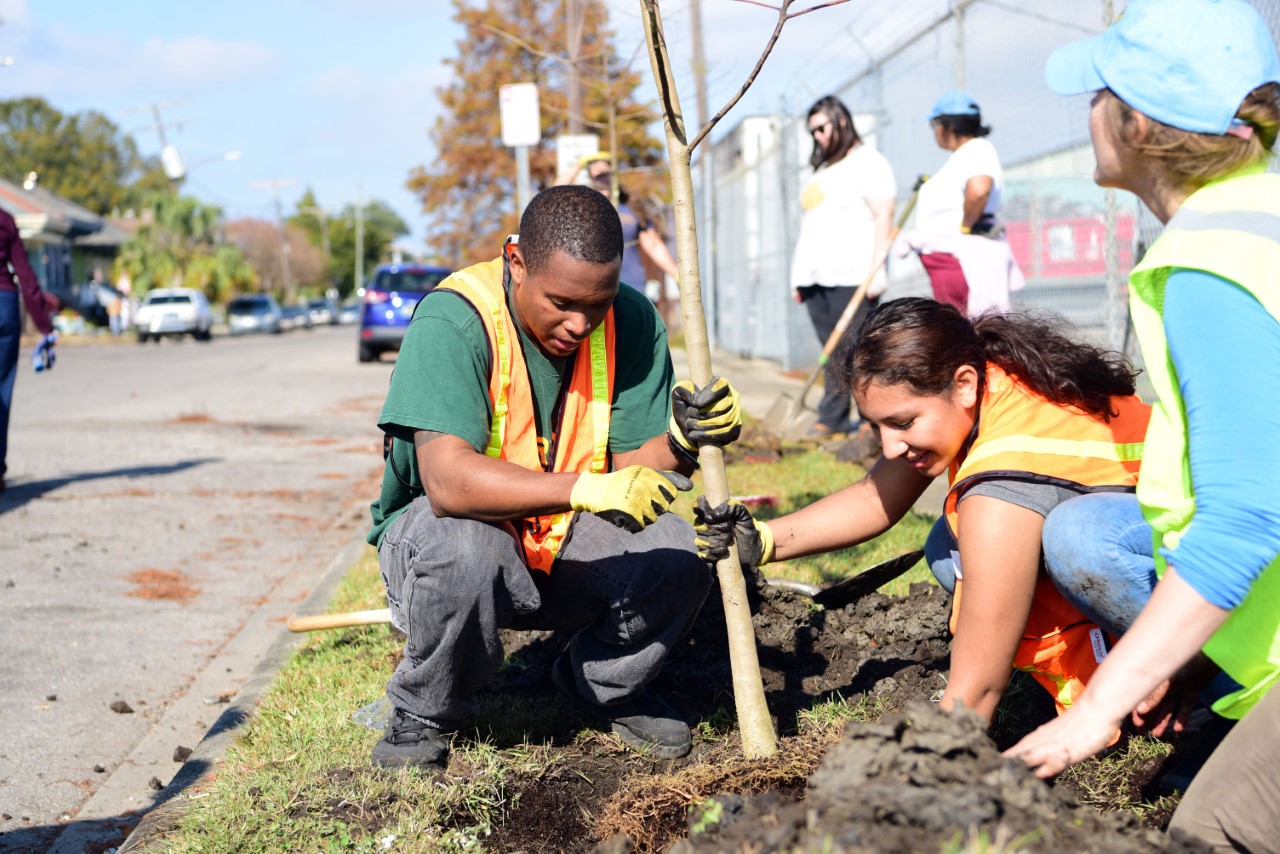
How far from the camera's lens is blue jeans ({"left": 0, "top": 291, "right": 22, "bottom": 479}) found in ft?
24.1

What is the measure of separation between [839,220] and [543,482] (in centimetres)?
552

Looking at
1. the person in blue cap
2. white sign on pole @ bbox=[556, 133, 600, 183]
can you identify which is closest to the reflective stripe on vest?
the person in blue cap

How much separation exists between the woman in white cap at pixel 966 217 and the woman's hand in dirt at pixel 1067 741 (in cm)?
475

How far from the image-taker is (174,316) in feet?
126

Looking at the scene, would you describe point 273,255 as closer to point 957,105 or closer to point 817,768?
point 957,105

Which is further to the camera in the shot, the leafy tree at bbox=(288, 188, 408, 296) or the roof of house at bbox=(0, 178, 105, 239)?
the leafy tree at bbox=(288, 188, 408, 296)

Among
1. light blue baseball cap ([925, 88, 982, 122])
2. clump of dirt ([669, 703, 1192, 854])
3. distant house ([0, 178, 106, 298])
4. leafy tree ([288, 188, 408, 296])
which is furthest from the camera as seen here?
leafy tree ([288, 188, 408, 296])

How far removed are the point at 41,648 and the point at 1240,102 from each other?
449cm

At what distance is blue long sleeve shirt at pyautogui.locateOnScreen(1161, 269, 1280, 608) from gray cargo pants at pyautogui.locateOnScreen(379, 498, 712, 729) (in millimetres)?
A: 1412

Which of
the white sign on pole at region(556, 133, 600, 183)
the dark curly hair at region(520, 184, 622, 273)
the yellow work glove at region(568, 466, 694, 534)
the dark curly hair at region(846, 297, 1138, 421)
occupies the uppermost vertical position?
the white sign on pole at region(556, 133, 600, 183)

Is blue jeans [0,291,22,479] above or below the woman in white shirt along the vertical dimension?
below

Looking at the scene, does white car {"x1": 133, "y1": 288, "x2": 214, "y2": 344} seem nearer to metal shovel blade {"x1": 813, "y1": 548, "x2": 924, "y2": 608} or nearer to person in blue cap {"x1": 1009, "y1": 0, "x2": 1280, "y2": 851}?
metal shovel blade {"x1": 813, "y1": 548, "x2": 924, "y2": 608}

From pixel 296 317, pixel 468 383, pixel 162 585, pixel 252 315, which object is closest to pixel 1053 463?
pixel 468 383

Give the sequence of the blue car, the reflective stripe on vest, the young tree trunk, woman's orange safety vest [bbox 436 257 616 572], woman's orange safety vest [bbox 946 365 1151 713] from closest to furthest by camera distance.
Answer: the reflective stripe on vest → woman's orange safety vest [bbox 946 365 1151 713] → the young tree trunk → woman's orange safety vest [bbox 436 257 616 572] → the blue car
